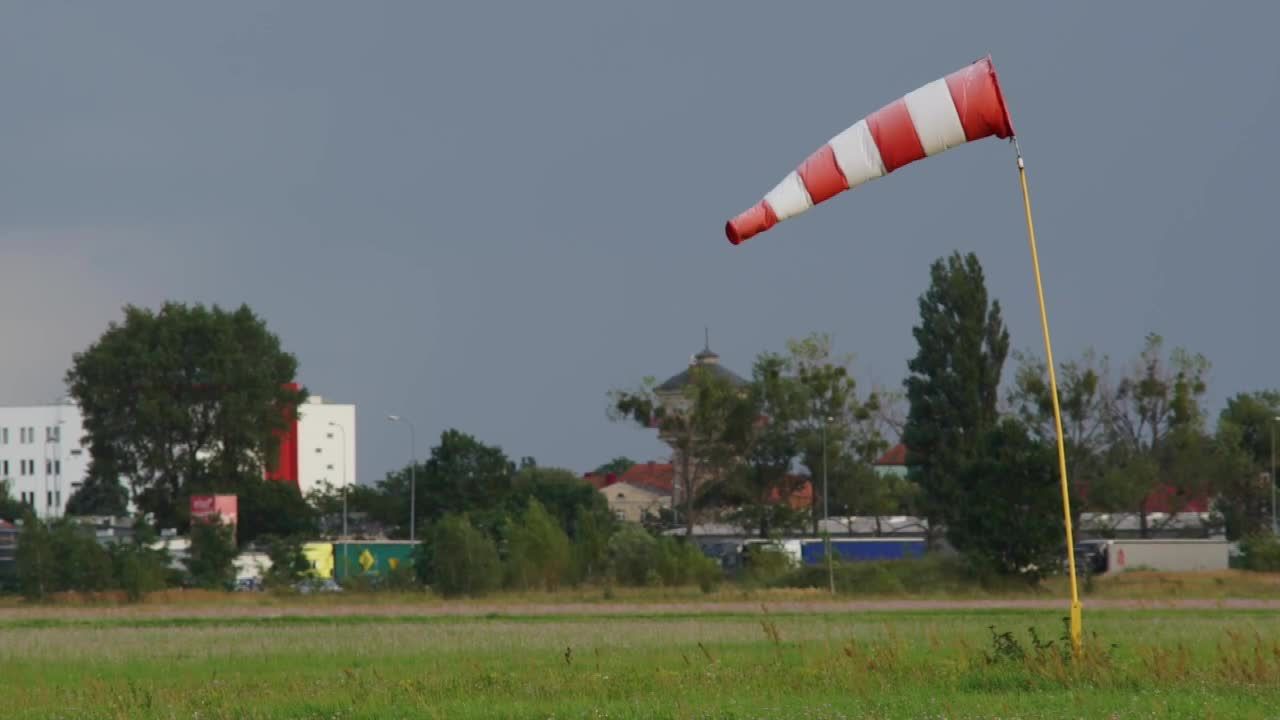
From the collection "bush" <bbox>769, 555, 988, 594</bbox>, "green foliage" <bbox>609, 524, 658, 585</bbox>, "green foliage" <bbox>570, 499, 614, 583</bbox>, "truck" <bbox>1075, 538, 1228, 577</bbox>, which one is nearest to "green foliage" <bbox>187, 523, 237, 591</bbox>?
"green foliage" <bbox>570, 499, 614, 583</bbox>

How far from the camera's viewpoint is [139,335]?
95.9 meters

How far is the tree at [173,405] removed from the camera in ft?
307

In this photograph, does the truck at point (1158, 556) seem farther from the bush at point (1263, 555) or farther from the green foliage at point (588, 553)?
the green foliage at point (588, 553)

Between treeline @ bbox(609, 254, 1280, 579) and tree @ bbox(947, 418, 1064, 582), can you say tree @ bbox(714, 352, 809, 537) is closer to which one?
treeline @ bbox(609, 254, 1280, 579)

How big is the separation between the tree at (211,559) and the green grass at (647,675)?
103 feet

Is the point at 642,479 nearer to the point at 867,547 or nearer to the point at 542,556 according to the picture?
the point at 867,547

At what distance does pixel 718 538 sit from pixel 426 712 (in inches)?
3024

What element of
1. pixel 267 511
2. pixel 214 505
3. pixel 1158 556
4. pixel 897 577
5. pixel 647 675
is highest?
pixel 267 511

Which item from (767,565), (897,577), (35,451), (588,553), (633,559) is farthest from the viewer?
(35,451)

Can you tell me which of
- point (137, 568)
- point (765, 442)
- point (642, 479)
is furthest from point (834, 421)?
point (642, 479)

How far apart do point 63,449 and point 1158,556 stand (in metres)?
119

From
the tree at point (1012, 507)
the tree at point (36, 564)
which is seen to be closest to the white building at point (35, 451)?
the tree at point (36, 564)

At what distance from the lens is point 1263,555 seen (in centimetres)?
6894

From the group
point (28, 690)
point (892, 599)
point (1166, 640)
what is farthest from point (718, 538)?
point (28, 690)
